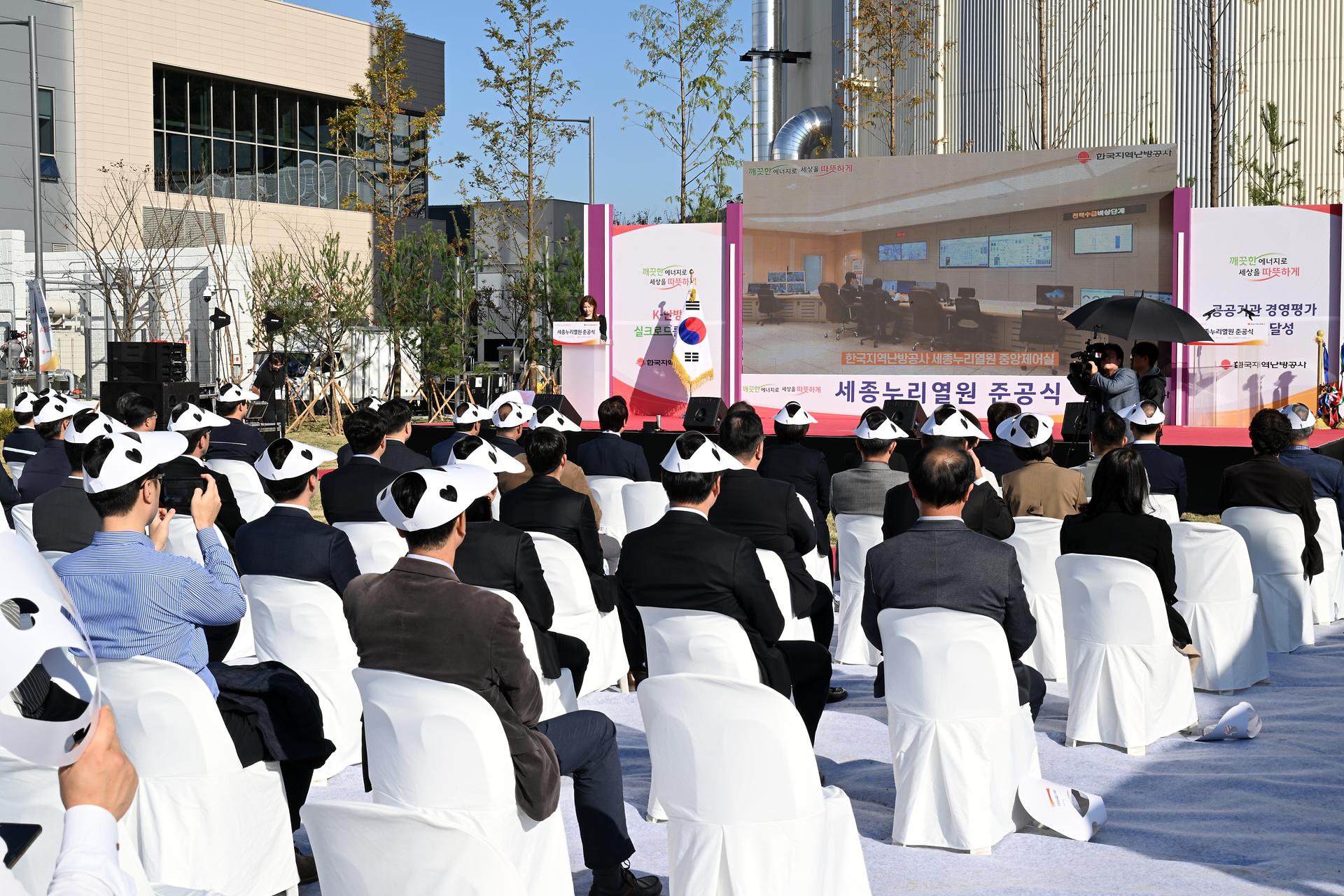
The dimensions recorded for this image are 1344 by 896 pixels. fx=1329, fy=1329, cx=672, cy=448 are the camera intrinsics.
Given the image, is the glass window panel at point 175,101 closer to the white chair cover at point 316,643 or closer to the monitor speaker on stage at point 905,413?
the monitor speaker on stage at point 905,413

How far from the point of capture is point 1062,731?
521 cm

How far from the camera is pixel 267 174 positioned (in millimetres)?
32500

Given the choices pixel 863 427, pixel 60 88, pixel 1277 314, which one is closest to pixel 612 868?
pixel 863 427

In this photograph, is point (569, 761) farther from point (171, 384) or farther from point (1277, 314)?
point (1277, 314)

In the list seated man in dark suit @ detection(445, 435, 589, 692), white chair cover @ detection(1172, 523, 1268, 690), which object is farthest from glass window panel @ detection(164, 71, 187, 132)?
white chair cover @ detection(1172, 523, 1268, 690)

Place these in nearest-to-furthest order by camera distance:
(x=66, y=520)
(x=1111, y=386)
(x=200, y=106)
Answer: (x=66, y=520)
(x=1111, y=386)
(x=200, y=106)

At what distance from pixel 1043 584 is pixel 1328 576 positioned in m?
2.32

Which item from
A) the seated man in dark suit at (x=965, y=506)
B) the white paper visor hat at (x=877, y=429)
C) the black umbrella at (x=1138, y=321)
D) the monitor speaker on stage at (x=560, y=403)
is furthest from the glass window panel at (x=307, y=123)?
the seated man in dark suit at (x=965, y=506)

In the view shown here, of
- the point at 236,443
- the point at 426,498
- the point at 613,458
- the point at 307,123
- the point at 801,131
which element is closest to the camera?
the point at 426,498

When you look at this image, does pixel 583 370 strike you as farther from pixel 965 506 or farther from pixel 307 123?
pixel 307 123

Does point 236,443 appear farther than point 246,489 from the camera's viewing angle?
Yes

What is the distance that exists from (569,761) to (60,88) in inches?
1160

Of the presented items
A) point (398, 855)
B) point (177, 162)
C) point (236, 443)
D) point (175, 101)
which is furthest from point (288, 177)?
point (398, 855)

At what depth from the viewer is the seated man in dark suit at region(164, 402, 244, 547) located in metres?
5.47
